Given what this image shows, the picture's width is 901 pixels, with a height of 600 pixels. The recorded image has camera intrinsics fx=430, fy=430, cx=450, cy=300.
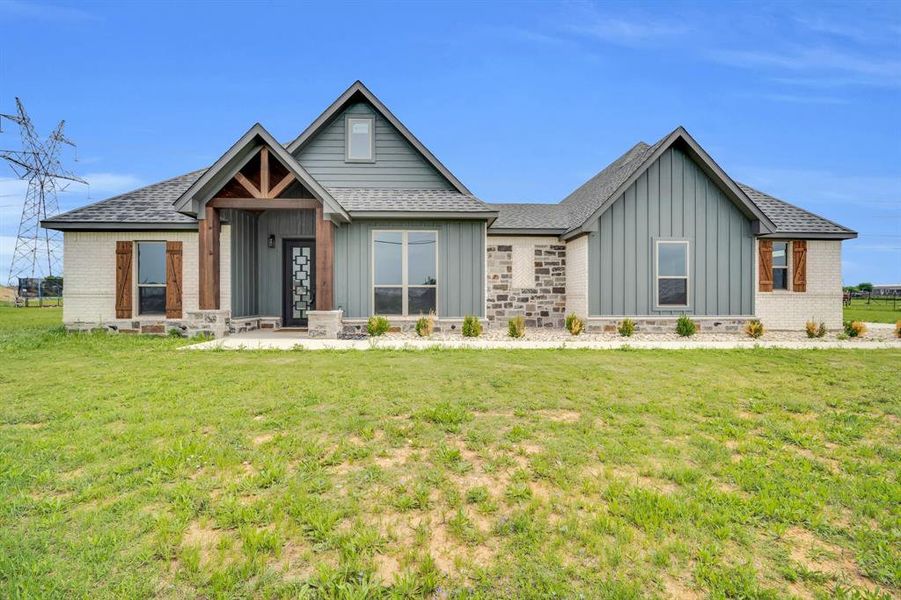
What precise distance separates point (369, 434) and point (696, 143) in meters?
12.3

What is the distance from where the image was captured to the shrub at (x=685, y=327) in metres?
11.6

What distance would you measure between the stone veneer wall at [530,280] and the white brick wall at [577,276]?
0.38m

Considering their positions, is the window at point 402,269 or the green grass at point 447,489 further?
the window at point 402,269

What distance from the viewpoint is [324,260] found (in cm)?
1080

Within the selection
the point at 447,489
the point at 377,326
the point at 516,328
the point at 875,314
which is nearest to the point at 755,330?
the point at 516,328

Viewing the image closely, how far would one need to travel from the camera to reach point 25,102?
42.3 metres

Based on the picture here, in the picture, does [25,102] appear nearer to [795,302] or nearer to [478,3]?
[478,3]

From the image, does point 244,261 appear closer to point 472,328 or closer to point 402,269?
point 402,269

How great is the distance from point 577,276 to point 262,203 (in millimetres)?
9092

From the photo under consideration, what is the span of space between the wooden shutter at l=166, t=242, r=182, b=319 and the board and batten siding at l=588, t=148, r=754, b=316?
38.9ft

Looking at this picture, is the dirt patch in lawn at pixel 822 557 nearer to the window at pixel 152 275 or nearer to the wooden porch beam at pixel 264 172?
the wooden porch beam at pixel 264 172

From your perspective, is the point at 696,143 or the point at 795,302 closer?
the point at 696,143

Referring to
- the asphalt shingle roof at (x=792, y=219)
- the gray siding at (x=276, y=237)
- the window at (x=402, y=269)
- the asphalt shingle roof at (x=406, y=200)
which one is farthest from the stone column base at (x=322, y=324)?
the asphalt shingle roof at (x=792, y=219)

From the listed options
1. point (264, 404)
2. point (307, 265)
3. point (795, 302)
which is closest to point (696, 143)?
point (795, 302)
